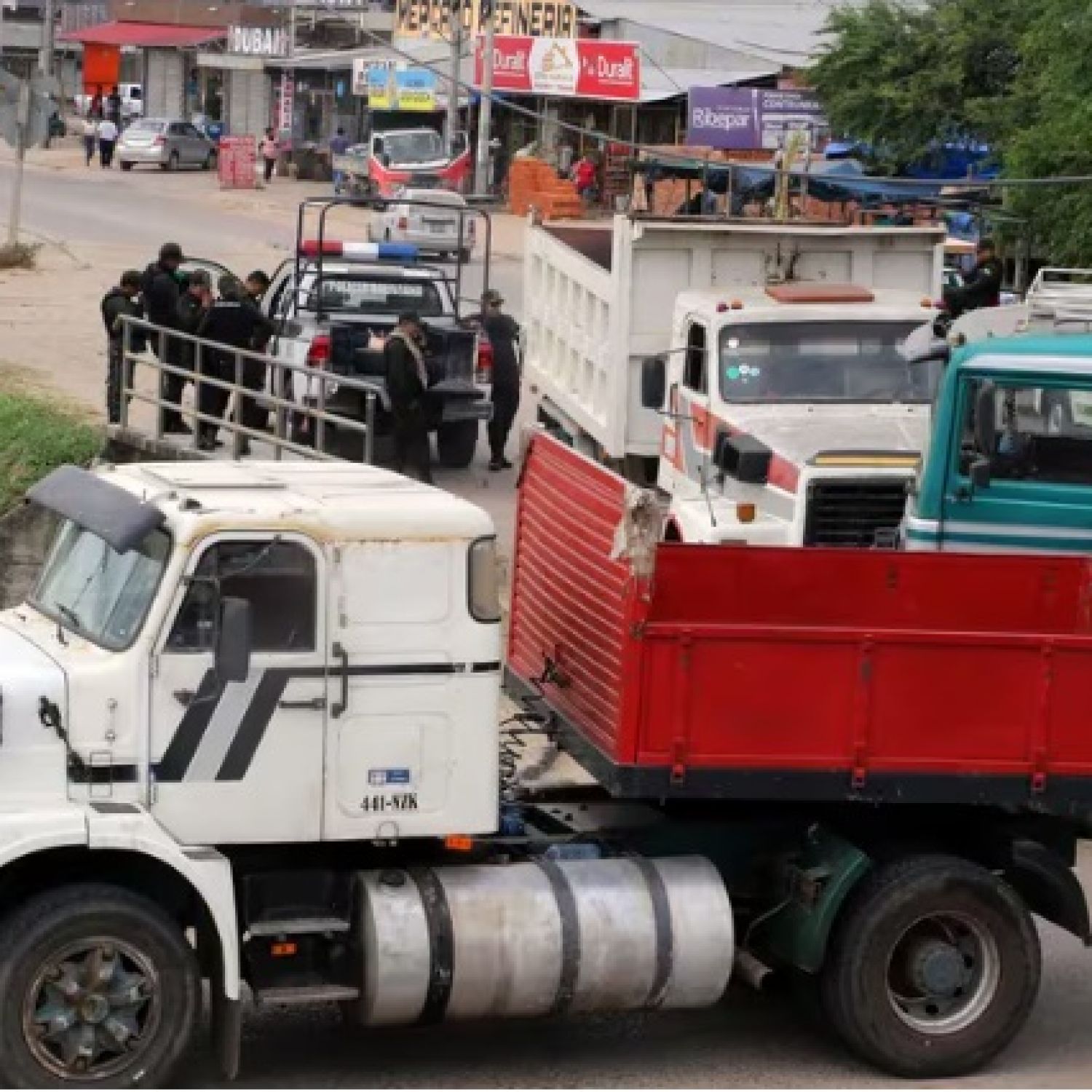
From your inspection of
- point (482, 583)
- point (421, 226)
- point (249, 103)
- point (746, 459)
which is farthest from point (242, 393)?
point (249, 103)

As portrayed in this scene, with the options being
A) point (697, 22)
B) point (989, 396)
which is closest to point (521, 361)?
point (989, 396)

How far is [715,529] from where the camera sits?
16.0m

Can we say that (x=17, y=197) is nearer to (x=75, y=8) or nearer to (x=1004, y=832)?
(x=1004, y=832)

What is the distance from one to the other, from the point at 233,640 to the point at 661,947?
2009 millimetres

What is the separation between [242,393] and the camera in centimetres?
1894

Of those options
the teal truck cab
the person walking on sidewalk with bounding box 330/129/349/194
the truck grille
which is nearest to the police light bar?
the truck grille

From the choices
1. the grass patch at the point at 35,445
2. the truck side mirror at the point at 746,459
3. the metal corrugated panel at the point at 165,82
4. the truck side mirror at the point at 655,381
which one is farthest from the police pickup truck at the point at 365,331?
the metal corrugated panel at the point at 165,82

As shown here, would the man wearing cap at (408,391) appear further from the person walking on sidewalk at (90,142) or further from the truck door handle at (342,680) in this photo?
the person walking on sidewalk at (90,142)

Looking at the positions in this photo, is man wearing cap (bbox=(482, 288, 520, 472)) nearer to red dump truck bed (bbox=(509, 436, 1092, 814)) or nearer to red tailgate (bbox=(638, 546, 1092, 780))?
red dump truck bed (bbox=(509, 436, 1092, 814))

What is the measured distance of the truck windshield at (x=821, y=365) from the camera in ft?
54.9

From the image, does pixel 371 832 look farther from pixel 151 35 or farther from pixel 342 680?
pixel 151 35

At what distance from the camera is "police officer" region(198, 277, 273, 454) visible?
70.2 ft

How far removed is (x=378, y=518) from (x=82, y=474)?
4.04 feet

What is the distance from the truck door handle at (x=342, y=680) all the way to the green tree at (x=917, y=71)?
3581cm
